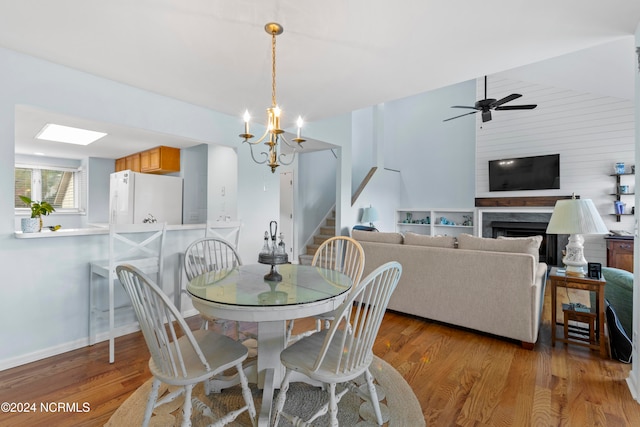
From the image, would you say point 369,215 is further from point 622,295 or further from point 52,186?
point 52,186

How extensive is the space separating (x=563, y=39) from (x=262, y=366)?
289 centimetres

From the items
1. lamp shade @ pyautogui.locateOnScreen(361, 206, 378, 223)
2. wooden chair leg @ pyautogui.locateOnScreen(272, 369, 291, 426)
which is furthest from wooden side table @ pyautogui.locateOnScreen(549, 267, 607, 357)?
lamp shade @ pyautogui.locateOnScreen(361, 206, 378, 223)

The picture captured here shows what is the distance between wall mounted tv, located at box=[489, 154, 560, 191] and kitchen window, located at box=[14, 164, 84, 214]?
8043mm

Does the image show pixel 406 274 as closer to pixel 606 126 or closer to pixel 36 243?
pixel 36 243

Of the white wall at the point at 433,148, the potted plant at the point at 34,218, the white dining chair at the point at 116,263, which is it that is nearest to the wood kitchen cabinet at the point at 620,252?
the white wall at the point at 433,148

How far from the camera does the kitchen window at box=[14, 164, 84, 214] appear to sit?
18.0 ft

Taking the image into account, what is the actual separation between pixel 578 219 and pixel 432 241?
120cm

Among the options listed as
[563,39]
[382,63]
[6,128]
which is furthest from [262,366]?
[563,39]

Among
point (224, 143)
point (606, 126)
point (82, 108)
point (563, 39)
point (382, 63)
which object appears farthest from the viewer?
point (606, 126)

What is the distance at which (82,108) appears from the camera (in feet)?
8.40

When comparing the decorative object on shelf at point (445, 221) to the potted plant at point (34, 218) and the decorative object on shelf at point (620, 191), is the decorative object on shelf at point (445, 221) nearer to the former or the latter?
the decorative object on shelf at point (620, 191)

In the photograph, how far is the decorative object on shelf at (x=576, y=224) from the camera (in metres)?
2.50

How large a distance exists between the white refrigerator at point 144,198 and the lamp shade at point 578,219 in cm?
455

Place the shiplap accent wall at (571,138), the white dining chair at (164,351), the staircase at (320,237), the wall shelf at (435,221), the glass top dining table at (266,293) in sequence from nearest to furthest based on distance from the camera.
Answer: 1. the white dining chair at (164,351)
2. the glass top dining table at (266,293)
3. the shiplap accent wall at (571,138)
4. the staircase at (320,237)
5. the wall shelf at (435,221)
